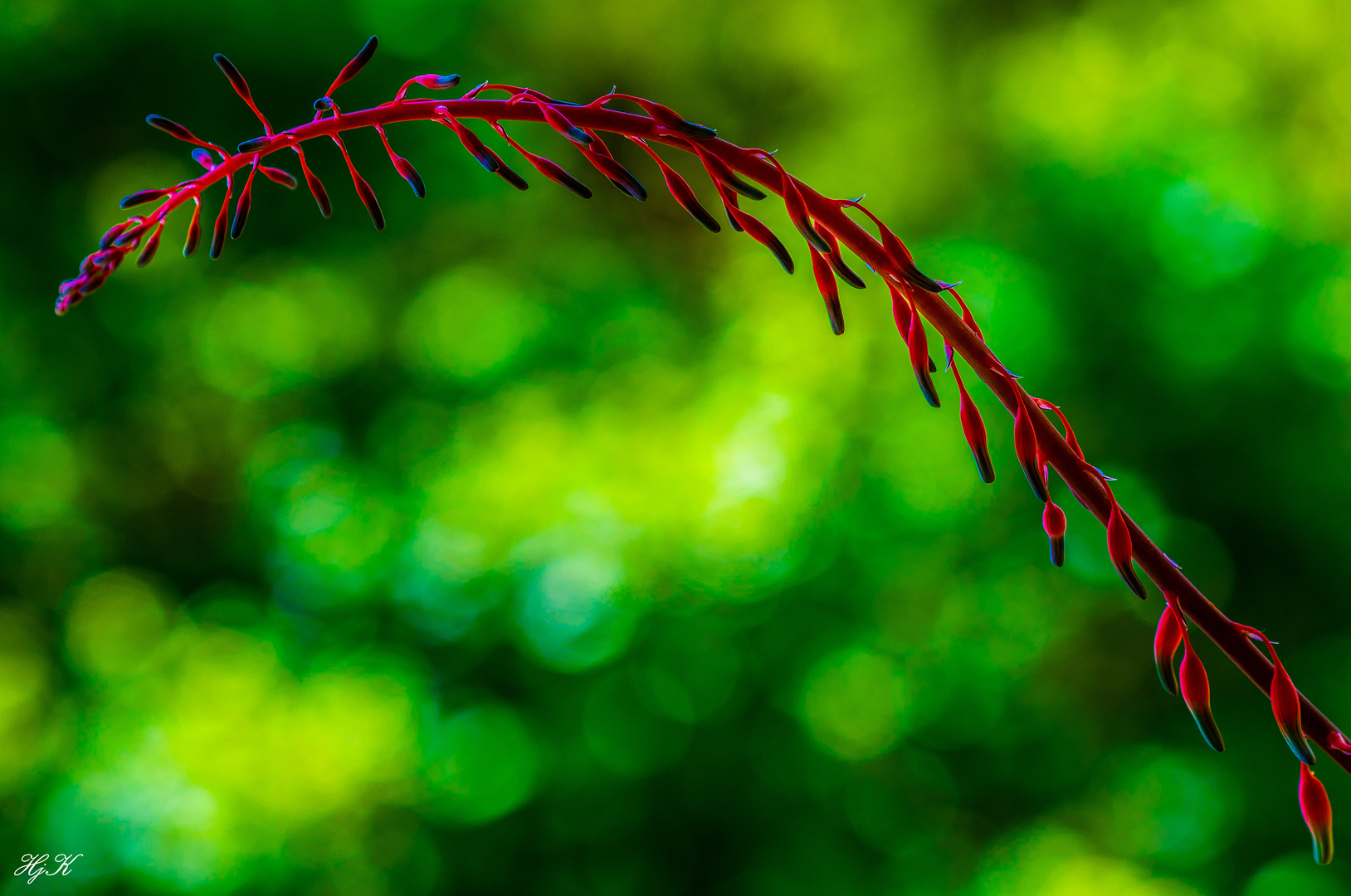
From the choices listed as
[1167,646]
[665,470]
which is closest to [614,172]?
[1167,646]

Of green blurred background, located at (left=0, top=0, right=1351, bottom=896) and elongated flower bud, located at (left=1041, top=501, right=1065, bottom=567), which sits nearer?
elongated flower bud, located at (left=1041, top=501, right=1065, bottom=567)

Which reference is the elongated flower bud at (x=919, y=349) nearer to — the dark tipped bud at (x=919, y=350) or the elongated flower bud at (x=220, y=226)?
the dark tipped bud at (x=919, y=350)

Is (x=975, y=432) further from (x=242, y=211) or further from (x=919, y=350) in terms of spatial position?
(x=242, y=211)

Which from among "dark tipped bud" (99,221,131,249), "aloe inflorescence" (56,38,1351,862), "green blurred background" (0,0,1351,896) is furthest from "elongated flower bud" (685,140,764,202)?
"green blurred background" (0,0,1351,896)

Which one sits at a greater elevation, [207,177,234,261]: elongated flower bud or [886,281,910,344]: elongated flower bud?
[207,177,234,261]: elongated flower bud

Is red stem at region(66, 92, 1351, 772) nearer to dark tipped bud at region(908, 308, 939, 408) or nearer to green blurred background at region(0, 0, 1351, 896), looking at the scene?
dark tipped bud at region(908, 308, 939, 408)

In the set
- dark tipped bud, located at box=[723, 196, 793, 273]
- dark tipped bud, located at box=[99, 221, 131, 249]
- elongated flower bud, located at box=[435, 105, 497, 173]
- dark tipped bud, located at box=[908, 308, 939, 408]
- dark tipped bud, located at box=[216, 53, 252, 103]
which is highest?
dark tipped bud, located at box=[216, 53, 252, 103]

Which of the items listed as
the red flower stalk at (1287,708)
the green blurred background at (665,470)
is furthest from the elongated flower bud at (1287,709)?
the green blurred background at (665,470)
